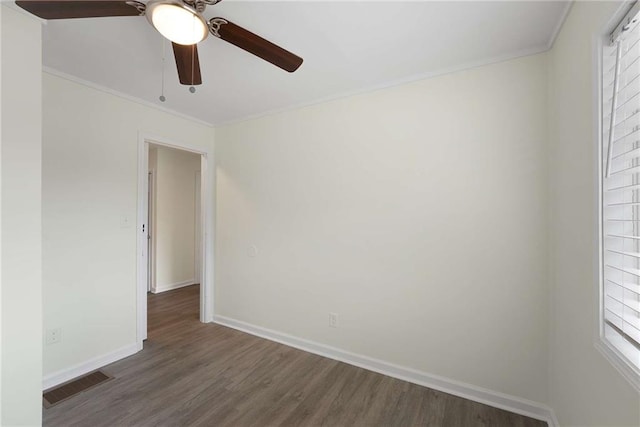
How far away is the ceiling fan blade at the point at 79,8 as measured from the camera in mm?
1137

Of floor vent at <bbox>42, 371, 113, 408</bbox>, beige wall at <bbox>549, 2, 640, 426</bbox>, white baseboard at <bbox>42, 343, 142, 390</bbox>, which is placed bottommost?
floor vent at <bbox>42, 371, 113, 408</bbox>

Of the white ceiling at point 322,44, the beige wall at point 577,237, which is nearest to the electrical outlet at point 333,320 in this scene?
the beige wall at point 577,237

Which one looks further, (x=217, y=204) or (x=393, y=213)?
(x=217, y=204)

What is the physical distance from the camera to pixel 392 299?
2234 millimetres

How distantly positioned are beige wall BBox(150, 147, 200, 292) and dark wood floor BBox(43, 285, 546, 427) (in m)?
2.13

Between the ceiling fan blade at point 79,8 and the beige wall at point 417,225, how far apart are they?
164cm

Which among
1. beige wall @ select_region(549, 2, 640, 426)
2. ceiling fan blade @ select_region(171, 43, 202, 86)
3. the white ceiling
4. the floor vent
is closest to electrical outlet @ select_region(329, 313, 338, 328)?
beige wall @ select_region(549, 2, 640, 426)

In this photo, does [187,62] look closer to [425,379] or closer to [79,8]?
[79,8]

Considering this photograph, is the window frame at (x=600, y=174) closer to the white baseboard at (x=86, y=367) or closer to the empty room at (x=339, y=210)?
the empty room at (x=339, y=210)

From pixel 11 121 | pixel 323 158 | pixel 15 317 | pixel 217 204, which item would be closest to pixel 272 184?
pixel 323 158

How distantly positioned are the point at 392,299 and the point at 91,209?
2.72 metres

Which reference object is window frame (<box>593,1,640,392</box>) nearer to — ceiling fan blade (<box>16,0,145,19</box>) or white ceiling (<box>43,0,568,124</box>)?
white ceiling (<box>43,0,568,124</box>)

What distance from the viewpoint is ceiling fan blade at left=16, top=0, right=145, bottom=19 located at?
3.73 feet

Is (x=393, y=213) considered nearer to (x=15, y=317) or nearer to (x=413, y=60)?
(x=413, y=60)
